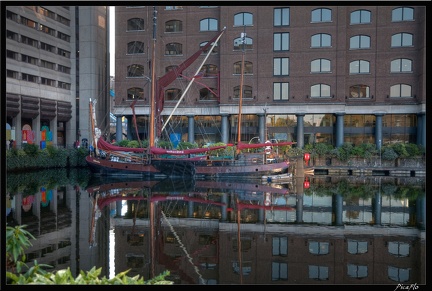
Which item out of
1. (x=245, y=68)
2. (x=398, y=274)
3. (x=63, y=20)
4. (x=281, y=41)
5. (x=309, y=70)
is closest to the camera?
(x=398, y=274)

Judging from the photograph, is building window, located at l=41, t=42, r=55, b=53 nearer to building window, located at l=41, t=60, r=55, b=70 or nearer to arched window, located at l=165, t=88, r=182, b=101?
building window, located at l=41, t=60, r=55, b=70

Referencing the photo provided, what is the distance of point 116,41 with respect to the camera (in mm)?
60469

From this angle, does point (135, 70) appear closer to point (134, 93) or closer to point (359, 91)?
point (134, 93)

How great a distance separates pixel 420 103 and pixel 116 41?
3674cm

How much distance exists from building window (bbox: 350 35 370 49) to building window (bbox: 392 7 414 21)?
3.64m

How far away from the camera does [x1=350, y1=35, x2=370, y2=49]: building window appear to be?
186 ft

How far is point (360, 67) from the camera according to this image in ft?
187

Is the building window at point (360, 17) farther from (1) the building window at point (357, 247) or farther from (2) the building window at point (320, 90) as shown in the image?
(1) the building window at point (357, 247)

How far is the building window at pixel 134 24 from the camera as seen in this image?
59.5m

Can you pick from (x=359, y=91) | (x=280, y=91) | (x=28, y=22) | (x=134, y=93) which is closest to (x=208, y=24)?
(x=280, y=91)

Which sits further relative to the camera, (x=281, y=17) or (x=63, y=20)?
(x=63, y=20)

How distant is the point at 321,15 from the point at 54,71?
33194 millimetres

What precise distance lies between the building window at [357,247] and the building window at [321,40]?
42.4 metres

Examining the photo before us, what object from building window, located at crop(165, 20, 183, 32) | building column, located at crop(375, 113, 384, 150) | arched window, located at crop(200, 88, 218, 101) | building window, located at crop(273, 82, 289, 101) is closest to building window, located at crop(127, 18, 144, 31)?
building window, located at crop(165, 20, 183, 32)
